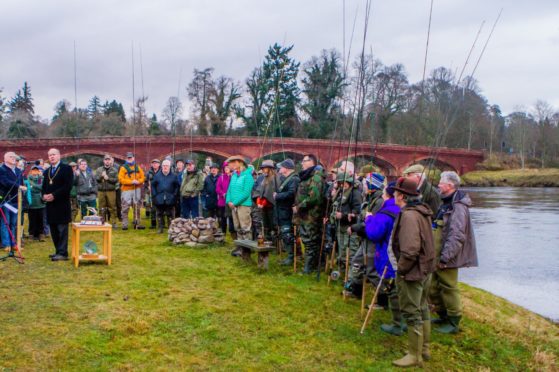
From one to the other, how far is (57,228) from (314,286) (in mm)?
4140

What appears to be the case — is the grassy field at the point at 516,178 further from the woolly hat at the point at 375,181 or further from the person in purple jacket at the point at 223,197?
the woolly hat at the point at 375,181

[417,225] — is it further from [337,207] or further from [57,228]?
[57,228]

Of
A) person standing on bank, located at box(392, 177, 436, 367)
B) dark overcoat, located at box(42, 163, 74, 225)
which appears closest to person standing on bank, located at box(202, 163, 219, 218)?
dark overcoat, located at box(42, 163, 74, 225)

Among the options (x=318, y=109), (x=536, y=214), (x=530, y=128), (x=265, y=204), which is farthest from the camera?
(x=530, y=128)

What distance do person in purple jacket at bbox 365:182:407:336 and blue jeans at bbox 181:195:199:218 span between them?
6.97 meters

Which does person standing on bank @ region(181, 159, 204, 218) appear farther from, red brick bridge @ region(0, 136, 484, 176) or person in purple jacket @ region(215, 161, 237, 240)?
red brick bridge @ region(0, 136, 484, 176)

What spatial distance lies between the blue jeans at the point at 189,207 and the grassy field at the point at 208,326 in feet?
13.4

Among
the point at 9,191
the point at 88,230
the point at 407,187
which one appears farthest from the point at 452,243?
the point at 9,191

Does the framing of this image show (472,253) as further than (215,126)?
No

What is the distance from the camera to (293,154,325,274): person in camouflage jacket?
7.06 m

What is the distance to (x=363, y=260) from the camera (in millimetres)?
5926

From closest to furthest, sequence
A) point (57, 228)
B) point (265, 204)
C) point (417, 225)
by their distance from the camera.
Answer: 1. point (417, 225)
2. point (57, 228)
3. point (265, 204)

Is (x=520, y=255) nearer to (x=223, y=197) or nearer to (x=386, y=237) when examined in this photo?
(x=223, y=197)

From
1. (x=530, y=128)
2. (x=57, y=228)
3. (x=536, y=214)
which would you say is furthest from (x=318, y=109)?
(x=57, y=228)
